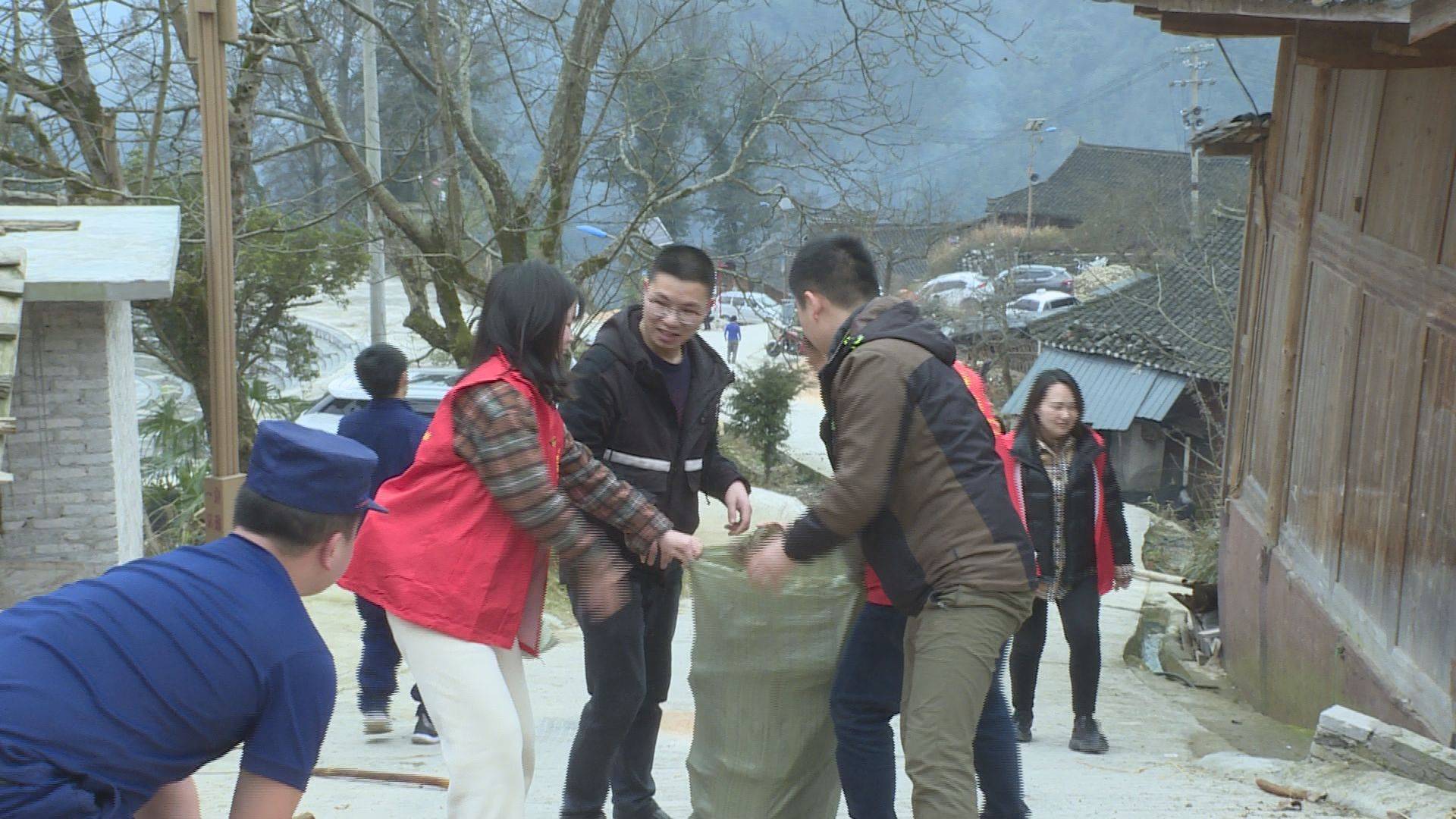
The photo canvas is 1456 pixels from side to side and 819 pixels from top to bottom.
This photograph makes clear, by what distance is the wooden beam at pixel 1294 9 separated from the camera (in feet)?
14.0

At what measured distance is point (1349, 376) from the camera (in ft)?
21.9

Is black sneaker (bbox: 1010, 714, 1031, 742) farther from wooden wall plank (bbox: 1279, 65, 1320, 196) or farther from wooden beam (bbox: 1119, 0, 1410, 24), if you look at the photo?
wooden wall plank (bbox: 1279, 65, 1320, 196)

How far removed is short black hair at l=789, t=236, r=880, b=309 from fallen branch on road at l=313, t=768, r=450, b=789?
208 centimetres

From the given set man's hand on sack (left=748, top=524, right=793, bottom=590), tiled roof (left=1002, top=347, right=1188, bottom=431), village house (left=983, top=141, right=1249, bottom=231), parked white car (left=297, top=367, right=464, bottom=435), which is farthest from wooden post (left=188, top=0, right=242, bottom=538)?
village house (left=983, top=141, right=1249, bottom=231)

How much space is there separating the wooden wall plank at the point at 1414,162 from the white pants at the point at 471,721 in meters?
4.49

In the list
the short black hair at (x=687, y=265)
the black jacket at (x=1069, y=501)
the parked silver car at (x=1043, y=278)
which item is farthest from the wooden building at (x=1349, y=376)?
the parked silver car at (x=1043, y=278)

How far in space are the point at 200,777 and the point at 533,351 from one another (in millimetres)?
2150

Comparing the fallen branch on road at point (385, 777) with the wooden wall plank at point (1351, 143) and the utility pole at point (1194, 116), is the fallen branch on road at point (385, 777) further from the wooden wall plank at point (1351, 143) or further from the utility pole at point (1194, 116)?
the utility pole at point (1194, 116)

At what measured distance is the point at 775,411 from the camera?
24594 millimetres

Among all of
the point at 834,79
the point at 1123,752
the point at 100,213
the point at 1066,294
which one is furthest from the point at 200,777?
the point at 1066,294

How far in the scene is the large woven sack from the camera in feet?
11.8

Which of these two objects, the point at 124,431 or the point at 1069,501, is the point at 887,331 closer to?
the point at 1069,501

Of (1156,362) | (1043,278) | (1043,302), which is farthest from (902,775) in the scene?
(1043,278)

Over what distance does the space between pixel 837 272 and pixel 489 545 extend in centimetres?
119
